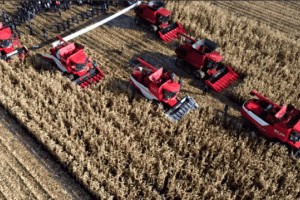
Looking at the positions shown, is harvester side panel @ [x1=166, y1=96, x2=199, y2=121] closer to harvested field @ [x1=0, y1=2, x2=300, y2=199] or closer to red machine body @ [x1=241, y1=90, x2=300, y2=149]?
harvested field @ [x1=0, y1=2, x2=300, y2=199]

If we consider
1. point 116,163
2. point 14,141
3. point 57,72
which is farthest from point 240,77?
point 14,141

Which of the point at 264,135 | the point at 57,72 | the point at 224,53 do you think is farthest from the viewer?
the point at 224,53

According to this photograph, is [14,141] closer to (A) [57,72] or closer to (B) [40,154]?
(B) [40,154]

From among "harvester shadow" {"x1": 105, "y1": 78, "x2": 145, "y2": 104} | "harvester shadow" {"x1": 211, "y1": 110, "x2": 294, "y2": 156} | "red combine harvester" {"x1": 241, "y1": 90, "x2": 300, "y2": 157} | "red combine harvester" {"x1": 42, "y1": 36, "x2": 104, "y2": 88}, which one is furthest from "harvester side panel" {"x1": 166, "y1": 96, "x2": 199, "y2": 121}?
"red combine harvester" {"x1": 42, "y1": 36, "x2": 104, "y2": 88}

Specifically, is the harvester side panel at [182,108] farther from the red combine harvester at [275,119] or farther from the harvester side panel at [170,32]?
the harvester side panel at [170,32]

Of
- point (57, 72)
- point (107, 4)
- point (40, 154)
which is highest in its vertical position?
point (107, 4)

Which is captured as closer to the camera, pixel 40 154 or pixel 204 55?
pixel 40 154

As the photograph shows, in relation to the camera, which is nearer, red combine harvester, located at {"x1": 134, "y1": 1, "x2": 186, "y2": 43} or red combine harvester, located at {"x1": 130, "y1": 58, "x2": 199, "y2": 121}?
red combine harvester, located at {"x1": 130, "y1": 58, "x2": 199, "y2": 121}
